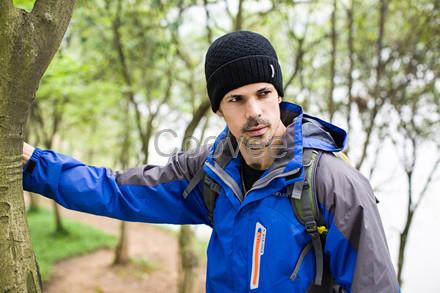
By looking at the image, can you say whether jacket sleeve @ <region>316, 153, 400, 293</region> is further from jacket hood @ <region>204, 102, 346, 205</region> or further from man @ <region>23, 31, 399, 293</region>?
jacket hood @ <region>204, 102, 346, 205</region>

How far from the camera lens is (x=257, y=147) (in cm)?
246

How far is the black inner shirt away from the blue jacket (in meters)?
0.07

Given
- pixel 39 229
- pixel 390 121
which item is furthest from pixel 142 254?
pixel 390 121

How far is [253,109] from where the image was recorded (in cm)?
242

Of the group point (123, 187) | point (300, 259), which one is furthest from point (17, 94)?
point (300, 259)

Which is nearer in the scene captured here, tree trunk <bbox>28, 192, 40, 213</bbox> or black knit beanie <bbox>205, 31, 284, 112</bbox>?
black knit beanie <bbox>205, 31, 284, 112</bbox>

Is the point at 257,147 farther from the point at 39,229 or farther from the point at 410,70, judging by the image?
the point at 39,229

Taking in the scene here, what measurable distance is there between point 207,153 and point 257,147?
458mm

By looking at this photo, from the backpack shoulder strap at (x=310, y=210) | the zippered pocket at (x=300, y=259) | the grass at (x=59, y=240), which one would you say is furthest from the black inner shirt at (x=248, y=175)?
the grass at (x=59, y=240)

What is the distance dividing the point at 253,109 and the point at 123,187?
0.99 metres

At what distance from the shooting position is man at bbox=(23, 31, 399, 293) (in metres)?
2.04

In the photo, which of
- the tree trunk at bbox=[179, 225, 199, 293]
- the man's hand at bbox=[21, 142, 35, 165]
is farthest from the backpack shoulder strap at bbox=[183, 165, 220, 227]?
the tree trunk at bbox=[179, 225, 199, 293]

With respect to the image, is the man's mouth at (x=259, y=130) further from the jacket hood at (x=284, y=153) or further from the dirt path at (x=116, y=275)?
the dirt path at (x=116, y=275)

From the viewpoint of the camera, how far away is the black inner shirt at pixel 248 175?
2.57 m
